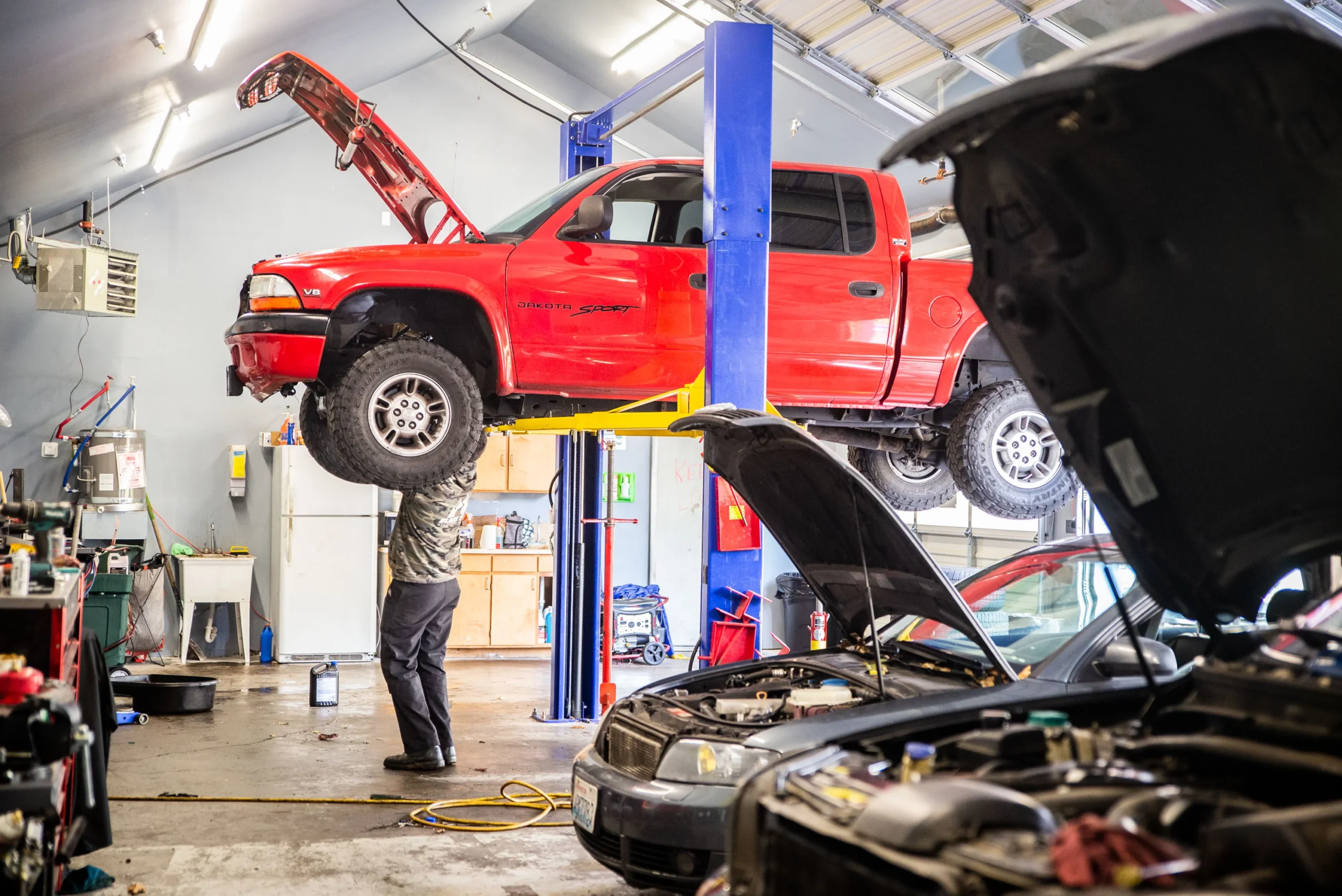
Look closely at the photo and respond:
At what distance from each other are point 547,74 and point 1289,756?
1160cm

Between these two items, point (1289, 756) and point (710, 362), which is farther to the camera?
point (710, 362)

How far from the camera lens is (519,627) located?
11031mm

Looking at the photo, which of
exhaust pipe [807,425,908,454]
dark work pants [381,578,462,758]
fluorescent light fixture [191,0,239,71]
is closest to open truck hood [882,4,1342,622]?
exhaust pipe [807,425,908,454]

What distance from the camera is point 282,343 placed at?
4.86 meters

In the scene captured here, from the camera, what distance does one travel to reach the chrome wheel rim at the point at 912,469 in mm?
6895

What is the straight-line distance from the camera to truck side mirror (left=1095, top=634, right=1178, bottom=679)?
10.5 ft

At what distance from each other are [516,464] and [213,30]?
6.08 m

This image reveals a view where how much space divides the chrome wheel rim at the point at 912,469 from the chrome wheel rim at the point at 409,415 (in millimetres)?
3067

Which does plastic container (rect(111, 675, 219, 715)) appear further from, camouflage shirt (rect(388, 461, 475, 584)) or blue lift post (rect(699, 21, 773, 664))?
blue lift post (rect(699, 21, 773, 664))

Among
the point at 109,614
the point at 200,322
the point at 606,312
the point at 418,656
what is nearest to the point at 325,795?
the point at 418,656

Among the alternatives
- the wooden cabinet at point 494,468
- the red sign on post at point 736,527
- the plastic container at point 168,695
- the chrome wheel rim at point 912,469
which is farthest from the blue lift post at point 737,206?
the wooden cabinet at point 494,468

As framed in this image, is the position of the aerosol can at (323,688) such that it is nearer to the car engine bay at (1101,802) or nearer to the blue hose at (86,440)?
the blue hose at (86,440)

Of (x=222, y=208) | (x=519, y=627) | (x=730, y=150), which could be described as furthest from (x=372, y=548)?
(x=730, y=150)

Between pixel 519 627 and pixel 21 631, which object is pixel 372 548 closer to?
pixel 519 627
